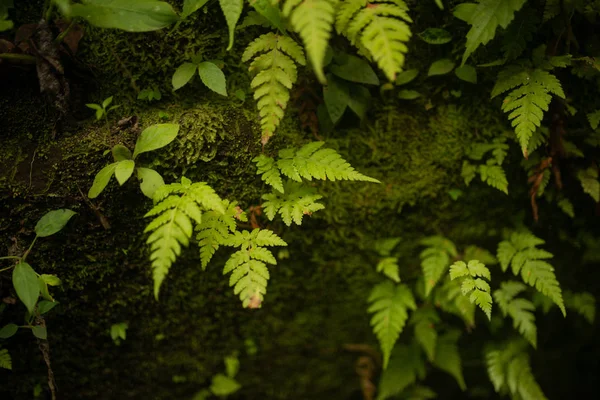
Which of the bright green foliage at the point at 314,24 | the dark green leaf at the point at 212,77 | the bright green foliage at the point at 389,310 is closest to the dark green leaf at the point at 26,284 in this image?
the dark green leaf at the point at 212,77

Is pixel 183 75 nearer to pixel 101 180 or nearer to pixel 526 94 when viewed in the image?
pixel 101 180

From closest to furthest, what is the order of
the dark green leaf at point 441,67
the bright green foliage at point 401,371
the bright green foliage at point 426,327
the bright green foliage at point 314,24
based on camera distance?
the bright green foliage at point 314,24, the dark green leaf at point 441,67, the bright green foliage at point 426,327, the bright green foliage at point 401,371

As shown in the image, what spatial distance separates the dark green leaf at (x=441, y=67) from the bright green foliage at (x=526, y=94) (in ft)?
1.02

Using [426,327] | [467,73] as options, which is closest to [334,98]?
[467,73]

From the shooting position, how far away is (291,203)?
2.11 metres

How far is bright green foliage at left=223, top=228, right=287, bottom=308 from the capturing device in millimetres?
1831

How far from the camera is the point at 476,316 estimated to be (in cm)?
285

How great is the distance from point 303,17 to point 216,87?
0.72m

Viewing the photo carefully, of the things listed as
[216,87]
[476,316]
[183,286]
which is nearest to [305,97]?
[216,87]

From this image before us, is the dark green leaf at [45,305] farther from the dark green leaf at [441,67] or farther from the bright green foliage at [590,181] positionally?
the bright green foliage at [590,181]

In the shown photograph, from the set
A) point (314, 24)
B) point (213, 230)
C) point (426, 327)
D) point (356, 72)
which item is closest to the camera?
point (314, 24)

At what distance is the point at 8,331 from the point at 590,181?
334 centimetres

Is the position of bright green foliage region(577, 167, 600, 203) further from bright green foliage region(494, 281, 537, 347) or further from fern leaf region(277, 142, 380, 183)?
fern leaf region(277, 142, 380, 183)

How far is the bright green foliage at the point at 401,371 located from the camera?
9.08 feet
